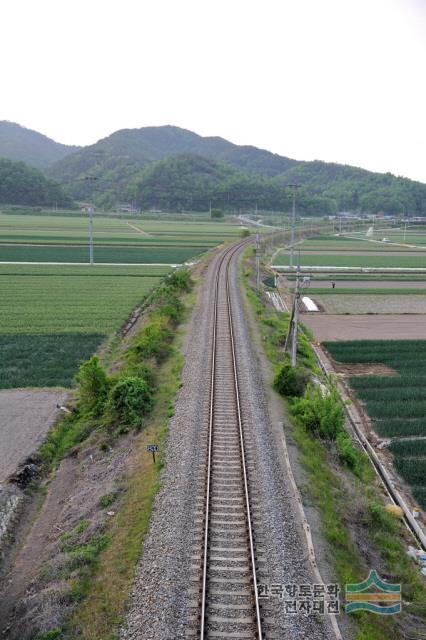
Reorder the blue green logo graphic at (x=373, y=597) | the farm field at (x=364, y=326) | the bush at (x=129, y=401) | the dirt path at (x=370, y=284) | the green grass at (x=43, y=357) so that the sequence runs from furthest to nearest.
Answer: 1. the dirt path at (x=370, y=284)
2. the farm field at (x=364, y=326)
3. the green grass at (x=43, y=357)
4. the bush at (x=129, y=401)
5. the blue green logo graphic at (x=373, y=597)

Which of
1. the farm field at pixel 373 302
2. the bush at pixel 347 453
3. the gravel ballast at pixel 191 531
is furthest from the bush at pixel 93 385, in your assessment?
the farm field at pixel 373 302

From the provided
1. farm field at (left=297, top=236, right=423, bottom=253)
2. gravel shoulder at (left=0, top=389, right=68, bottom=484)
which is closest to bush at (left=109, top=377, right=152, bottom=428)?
gravel shoulder at (left=0, top=389, right=68, bottom=484)

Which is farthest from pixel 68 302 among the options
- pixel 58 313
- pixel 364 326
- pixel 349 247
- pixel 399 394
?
pixel 349 247

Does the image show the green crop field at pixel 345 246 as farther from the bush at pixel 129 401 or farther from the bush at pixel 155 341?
the bush at pixel 129 401

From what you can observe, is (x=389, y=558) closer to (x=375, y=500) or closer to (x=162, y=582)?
(x=375, y=500)

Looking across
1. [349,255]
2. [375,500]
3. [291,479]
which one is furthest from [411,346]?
[349,255]

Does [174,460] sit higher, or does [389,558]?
[174,460]
